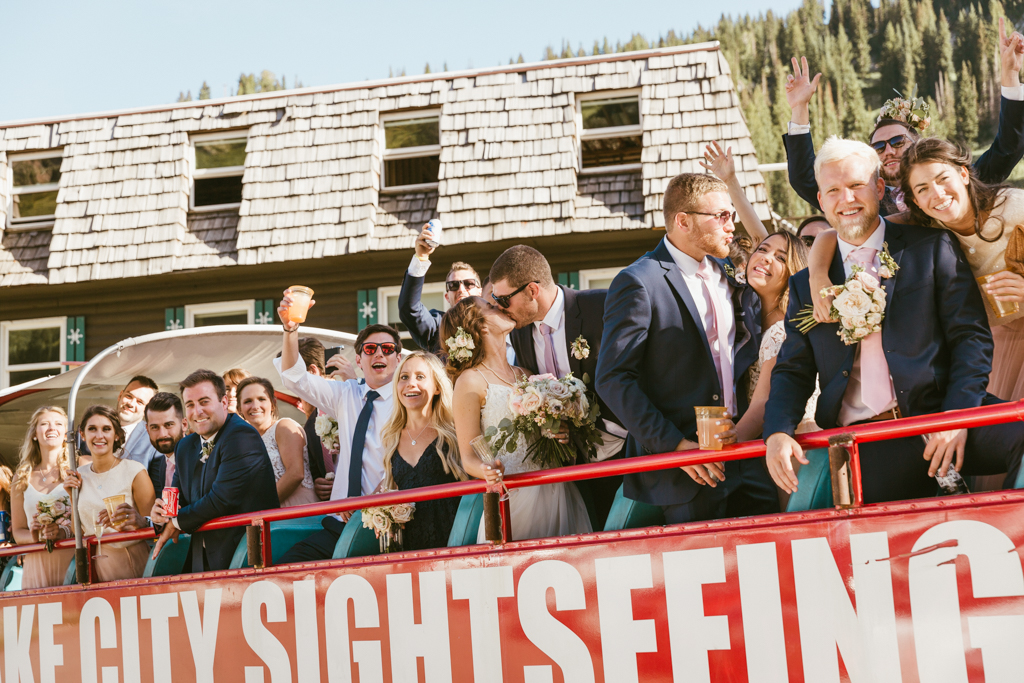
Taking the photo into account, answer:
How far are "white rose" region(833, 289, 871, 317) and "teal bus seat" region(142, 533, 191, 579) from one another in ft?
12.4

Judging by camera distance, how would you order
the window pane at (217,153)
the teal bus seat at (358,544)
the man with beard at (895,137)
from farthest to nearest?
the window pane at (217,153)
the teal bus seat at (358,544)
the man with beard at (895,137)

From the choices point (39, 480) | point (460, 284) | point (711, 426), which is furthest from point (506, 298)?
point (39, 480)

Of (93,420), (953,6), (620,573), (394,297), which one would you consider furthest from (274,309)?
(953,6)

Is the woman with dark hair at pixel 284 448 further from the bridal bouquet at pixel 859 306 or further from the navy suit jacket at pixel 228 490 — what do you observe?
the bridal bouquet at pixel 859 306

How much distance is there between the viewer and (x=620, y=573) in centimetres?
360

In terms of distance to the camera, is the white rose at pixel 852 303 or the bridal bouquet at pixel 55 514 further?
the bridal bouquet at pixel 55 514

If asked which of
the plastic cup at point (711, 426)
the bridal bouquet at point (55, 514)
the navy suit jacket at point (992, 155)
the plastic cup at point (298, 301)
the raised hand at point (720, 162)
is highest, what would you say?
the raised hand at point (720, 162)

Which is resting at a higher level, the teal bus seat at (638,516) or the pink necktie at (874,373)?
the pink necktie at (874,373)

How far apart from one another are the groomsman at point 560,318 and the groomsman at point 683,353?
402 millimetres

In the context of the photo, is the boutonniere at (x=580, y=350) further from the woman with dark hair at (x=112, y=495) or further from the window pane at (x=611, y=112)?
the window pane at (x=611, y=112)

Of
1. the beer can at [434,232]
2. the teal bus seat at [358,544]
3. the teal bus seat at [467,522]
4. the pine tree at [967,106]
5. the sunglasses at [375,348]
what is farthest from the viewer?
the pine tree at [967,106]

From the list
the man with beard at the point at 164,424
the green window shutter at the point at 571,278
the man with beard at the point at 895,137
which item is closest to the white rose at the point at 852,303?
the man with beard at the point at 895,137

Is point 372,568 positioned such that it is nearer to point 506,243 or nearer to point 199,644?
point 199,644

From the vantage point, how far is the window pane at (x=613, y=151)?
13.1 metres
